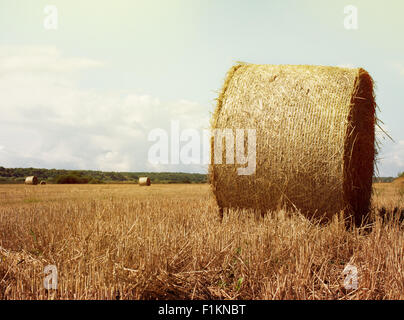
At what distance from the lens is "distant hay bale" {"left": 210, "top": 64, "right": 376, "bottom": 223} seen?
18.9 feet

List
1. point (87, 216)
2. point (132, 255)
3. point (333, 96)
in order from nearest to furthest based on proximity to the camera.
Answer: point (132, 255) < point (333, 96) < point (87, 216)

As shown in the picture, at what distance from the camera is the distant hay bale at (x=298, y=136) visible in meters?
5.76

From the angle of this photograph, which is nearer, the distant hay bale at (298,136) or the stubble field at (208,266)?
the stubble field at (208,266)

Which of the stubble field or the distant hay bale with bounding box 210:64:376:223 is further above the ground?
the distant hay bale with bounding box 210:64:376:223

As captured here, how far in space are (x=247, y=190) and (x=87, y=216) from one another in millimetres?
2846

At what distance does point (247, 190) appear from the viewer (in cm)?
632

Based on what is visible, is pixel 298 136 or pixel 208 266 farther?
pixel 298 136

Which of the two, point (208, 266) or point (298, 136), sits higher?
point (298, 136)

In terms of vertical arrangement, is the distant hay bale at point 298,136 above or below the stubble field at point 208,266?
above

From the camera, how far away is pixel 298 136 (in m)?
5.85

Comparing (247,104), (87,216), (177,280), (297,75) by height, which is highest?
(297,75)

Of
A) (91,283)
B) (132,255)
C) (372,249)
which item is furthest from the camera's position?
(372,249)
